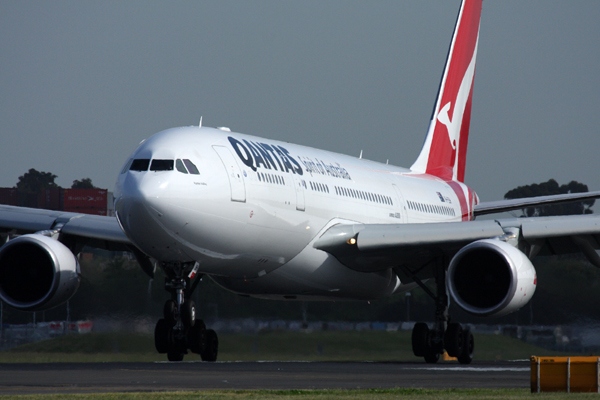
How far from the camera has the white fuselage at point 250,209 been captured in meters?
14.4

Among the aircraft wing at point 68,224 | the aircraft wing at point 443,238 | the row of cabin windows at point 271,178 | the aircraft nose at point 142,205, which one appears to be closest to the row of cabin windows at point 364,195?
the aircraft wing at point 443,238

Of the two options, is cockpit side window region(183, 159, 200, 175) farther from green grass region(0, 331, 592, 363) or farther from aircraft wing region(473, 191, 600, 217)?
aircraft wing region(473, 191, 600, 217)

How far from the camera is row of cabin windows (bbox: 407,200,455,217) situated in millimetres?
22644

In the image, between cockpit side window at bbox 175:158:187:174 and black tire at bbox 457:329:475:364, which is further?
black tire at bbox 457:329:475:364

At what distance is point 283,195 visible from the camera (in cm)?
1653

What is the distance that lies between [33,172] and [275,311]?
171ft

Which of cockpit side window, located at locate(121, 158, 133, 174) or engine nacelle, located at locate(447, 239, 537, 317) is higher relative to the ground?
cockpit side window, located at locate(121, 158, 133, 174)

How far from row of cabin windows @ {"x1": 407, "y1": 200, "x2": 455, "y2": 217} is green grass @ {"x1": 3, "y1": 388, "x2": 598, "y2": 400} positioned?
1253 centimetres

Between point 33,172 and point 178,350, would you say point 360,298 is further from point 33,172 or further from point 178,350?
point 33,172

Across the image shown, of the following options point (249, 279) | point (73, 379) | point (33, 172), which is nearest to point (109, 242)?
point (249, 279)

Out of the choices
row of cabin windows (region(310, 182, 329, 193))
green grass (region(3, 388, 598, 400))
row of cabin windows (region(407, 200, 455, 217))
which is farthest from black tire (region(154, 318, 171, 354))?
row of cabin windows (region(407, 200, 455, 217))

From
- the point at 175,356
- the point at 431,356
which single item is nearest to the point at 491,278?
the point at 431,356

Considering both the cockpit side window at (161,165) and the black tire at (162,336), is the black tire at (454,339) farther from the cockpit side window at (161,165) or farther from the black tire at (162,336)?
the cockpit side window at (161,165)

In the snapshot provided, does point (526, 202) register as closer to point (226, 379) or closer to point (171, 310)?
point (171, 310)
